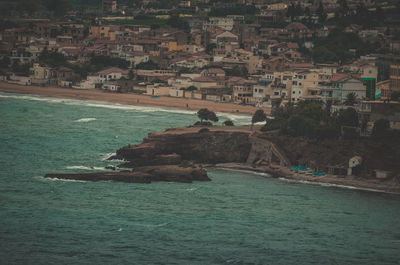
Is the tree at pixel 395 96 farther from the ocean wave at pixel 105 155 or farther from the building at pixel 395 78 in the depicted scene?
the ocean wave at pixel 105 155

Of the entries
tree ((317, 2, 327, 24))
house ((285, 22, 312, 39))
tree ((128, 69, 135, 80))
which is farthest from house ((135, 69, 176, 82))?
tree ((317, 2, 327, 24))

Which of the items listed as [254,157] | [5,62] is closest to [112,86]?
[5,62]

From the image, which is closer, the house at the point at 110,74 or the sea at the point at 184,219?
the sea at the point at 184,219

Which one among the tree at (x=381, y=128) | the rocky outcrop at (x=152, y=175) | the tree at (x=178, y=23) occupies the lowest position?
the rocky outcrop at (x=152, y=175)

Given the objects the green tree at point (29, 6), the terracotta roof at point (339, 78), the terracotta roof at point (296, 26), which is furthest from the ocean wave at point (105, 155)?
the green tree at point (29, 6)

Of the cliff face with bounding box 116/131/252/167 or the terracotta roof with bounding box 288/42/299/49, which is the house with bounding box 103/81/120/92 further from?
the cliff face with bounding box 116/131/252/167

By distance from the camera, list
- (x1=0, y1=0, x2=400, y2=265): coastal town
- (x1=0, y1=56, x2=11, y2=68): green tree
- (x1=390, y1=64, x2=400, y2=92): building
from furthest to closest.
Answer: (x1=0, y1=56, x2=11, y2=68): green tree < (x1=390, y1=64, x2=400, y2=92): building < (x1=0, y1=0, x2=400, y2=265): coastal town

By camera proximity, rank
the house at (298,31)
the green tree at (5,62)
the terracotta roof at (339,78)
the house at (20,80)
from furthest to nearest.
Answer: the house at (298,31)
the green tree at (5,62)
the house at (20,80)
the terracotta roof at (339,78)

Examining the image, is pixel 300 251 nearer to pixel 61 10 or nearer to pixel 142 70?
pixel 142 70
